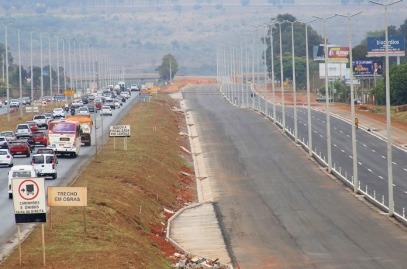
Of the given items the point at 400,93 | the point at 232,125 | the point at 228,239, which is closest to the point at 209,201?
the point at 228,239

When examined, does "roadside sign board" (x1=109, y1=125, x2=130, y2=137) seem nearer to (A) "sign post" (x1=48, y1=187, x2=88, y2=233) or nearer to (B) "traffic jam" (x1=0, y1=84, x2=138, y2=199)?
(B) "traffic jam" (x1=0, y1=84, x2=138, y2=199)

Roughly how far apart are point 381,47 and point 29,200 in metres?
129

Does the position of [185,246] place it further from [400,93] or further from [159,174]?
[400,93]

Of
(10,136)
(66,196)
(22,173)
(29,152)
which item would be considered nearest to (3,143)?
(29,152)

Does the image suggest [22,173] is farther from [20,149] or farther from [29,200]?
[20,149]

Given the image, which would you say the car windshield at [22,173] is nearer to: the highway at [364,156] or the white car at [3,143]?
the highway at [364,156]

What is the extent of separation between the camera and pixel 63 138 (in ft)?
300

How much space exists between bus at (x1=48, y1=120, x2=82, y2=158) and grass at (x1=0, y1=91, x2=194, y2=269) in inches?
73.3

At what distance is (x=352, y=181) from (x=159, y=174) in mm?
11020

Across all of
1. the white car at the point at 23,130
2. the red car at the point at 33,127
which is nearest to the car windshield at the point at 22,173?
the white car at the point at 23,130

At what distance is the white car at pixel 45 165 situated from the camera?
7558cm

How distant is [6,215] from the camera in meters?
59.9

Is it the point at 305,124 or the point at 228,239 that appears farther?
the point at 305,124

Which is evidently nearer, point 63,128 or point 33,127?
point 63,128
